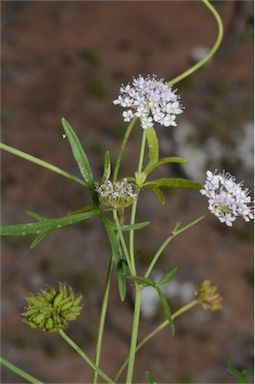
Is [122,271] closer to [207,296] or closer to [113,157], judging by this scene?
[207,296]

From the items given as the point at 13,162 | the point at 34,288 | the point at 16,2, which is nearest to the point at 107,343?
the point at 34,288

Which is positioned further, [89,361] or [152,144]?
[152,144]

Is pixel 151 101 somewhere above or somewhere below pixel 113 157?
below

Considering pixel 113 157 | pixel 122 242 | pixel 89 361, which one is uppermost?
pixel 113 157

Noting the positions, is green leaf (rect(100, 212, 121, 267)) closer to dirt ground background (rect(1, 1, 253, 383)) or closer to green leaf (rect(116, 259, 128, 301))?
green leaf (rect(116, 259, 128, 301))

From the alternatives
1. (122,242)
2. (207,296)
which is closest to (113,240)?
(122,242)

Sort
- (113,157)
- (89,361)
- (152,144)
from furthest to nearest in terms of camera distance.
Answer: (113,157), (152,144), (89,361)

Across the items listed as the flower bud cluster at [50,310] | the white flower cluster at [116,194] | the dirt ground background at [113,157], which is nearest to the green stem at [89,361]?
the flower bud cluster at [50,310]

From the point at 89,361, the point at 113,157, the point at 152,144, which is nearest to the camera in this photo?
the point at 89,361
